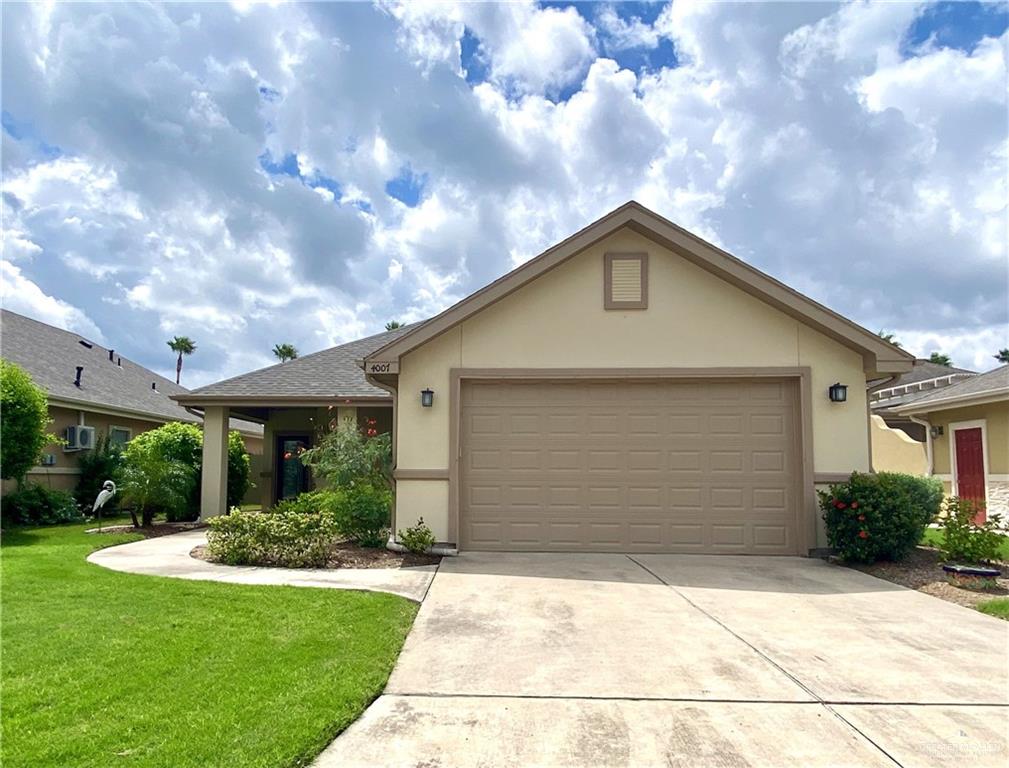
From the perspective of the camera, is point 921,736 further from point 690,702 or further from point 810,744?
point 690,702

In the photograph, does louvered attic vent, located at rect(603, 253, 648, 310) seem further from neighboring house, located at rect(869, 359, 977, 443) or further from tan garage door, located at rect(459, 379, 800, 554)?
neighboring house, located at rect(869, 359, 977, 443)

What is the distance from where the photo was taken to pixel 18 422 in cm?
1116

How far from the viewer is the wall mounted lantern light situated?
927 centimetres

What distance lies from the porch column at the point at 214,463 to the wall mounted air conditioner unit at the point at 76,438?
13.1ft

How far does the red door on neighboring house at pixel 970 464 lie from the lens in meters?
13.8

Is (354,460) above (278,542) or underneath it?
above

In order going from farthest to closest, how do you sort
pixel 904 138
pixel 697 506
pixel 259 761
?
1. pixel 904 138
2. pixel 697 506
3. pixel 259 761

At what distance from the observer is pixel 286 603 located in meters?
5.99

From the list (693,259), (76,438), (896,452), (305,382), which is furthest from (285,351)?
(693,259)

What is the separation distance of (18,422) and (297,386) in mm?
4977

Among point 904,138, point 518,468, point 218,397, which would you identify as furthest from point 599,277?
point 218,397

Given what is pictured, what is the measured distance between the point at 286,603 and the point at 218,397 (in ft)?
28.6

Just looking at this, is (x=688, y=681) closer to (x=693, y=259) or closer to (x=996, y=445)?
(x=693, y=259)

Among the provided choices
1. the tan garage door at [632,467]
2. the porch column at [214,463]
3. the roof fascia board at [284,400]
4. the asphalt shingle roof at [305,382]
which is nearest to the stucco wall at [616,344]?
the tan garage door at [632,467]
